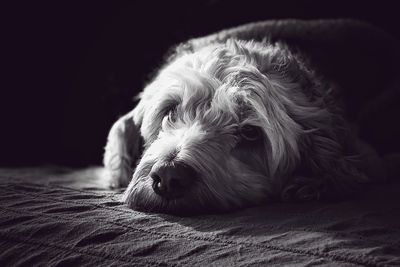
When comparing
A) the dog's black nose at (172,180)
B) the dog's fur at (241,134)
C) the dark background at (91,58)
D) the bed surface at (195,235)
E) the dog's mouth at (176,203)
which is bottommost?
the bed surface at (195,235)

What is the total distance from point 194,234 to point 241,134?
32.0 inches

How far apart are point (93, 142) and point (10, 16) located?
1031 mm

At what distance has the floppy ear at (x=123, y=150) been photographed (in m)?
2.51

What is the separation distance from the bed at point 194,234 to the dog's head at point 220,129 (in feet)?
0.40

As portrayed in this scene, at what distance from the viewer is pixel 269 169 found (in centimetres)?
215

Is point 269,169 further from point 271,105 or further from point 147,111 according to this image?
point 147,111

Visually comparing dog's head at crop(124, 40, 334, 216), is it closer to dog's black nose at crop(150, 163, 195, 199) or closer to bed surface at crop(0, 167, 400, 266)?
dog's black nose at crop(150, 163, 195, 199)

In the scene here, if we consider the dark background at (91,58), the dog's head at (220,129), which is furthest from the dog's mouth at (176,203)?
the dark background at (91,58)

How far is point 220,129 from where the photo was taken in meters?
2.09

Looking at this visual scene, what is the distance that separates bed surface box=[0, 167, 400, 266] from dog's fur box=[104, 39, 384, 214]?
17cm

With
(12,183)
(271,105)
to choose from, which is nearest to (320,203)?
(271,105)

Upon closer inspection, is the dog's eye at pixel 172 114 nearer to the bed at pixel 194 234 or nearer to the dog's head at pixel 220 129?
the dog's head at pixel 220 129

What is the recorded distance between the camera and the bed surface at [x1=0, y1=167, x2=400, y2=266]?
1248 mm

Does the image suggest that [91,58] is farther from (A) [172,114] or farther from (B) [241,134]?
(B) [241,134]
